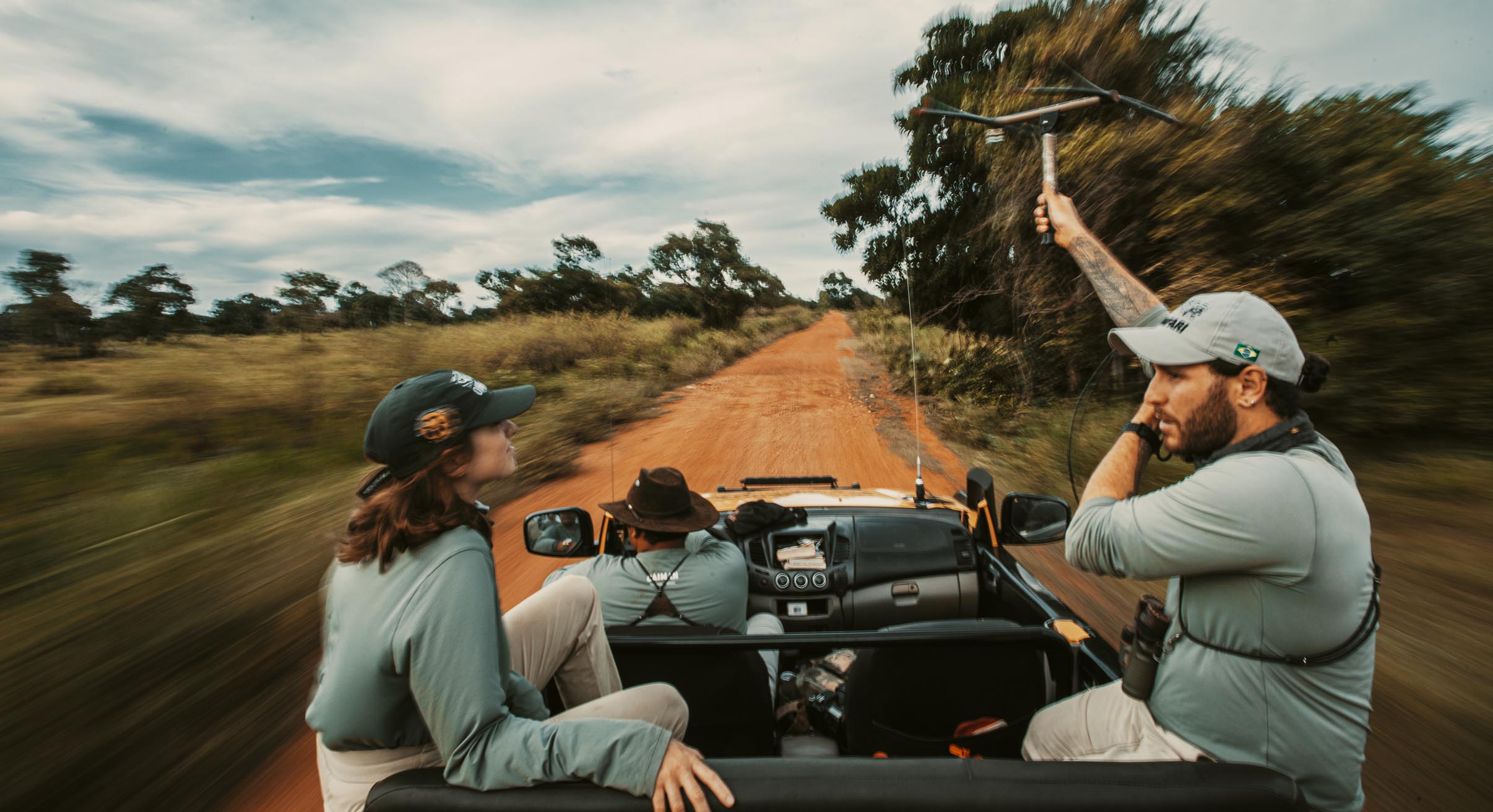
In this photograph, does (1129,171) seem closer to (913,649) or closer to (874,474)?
(874,474)

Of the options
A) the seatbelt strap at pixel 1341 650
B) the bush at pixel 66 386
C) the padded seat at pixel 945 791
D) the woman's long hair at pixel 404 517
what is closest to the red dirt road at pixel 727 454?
the woman's long hair at pixel 404 517

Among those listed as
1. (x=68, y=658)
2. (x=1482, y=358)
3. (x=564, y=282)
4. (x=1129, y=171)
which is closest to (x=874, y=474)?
(x=1129, y=171)

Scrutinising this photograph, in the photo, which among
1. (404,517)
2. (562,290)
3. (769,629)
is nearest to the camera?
(404,517)

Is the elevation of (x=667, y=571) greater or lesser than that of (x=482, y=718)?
lesser

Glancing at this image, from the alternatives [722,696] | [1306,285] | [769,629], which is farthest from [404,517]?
[1306,285]

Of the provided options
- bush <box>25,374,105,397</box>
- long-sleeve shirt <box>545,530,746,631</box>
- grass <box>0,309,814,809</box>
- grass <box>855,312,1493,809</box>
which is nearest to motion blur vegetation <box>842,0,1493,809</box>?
grass <box>855,312,1493,809</box>

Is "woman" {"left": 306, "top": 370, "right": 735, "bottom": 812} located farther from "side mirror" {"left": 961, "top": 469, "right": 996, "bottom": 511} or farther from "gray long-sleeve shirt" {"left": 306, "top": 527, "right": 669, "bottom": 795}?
"side mirror" {"left": 961, "top": 469, "right": 996, "bottom": 511}

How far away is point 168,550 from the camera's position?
4.18 m

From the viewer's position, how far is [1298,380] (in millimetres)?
1582

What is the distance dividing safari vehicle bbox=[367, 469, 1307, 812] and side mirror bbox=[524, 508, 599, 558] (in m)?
0.01

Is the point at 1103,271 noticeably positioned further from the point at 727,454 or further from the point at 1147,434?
the point at 727,454

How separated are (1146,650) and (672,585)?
1595 millimetres

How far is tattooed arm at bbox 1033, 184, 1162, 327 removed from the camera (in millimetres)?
2518

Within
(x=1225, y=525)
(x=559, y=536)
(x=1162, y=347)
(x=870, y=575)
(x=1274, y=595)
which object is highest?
(x=1162, y=347)
